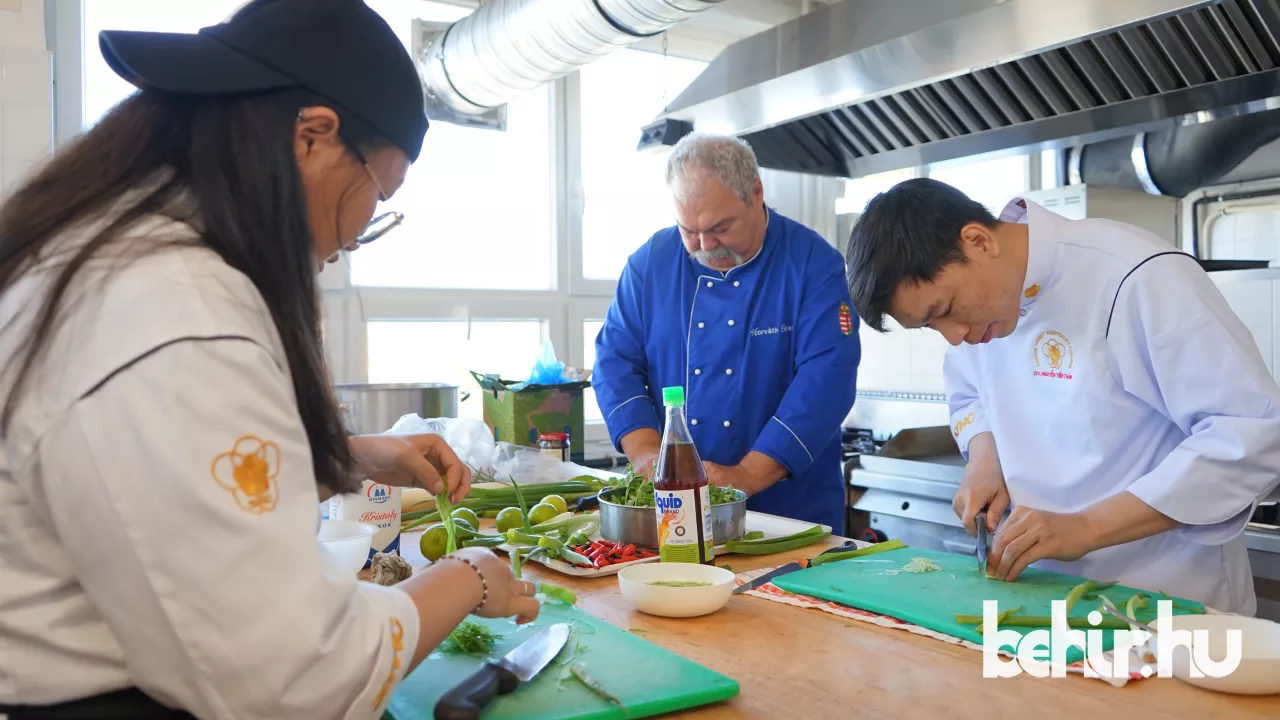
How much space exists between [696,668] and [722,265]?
165 centimetres

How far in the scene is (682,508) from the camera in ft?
5.13

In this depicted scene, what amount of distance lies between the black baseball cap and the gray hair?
61.2 inches

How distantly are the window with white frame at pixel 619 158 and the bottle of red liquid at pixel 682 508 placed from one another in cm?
279

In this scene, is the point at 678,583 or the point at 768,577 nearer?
the point at 678,583

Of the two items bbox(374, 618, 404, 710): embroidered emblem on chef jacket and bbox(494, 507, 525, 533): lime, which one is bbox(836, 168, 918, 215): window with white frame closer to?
bbox(494, 507, 525, 533): lime

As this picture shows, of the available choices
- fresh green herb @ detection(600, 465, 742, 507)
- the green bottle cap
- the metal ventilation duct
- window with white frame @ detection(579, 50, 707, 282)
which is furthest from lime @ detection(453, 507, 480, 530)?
window with white frame @ detection(579, 50, 707, 282)

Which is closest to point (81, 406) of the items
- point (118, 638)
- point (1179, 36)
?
point (118, 638)

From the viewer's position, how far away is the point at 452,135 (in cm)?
397

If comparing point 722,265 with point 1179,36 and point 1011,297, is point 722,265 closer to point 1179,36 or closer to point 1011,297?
point 1011,297

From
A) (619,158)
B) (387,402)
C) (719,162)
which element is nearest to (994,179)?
(619,158)

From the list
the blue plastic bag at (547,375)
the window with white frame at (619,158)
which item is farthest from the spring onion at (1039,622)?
the window with white frame at (619,158)

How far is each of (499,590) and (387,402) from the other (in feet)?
7.09

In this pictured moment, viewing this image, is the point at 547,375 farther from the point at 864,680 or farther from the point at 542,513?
the point at 864,680

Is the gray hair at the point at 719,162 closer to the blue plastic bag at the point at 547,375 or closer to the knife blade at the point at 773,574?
the blue plastic bag at the point at 547,375
